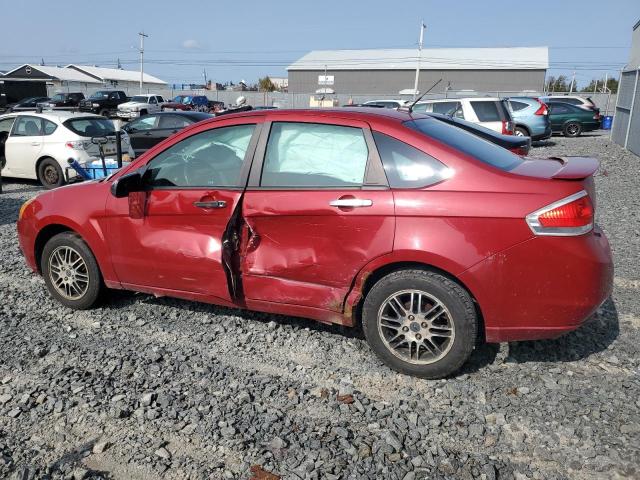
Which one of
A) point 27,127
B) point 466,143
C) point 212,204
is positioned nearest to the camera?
point 466,143

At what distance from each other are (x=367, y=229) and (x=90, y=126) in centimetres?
932

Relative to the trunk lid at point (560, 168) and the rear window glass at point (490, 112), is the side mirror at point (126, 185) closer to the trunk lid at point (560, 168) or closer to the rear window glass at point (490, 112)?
the trunk lid at point (560, 168)

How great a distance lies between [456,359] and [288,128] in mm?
1930

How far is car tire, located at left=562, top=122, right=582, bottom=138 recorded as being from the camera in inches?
895

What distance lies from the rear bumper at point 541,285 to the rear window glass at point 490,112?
11.6 m

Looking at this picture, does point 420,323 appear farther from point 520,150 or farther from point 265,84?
point 265,84

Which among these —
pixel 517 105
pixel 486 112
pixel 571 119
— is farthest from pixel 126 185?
pixel 571 119

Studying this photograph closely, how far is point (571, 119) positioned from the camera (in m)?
22.7

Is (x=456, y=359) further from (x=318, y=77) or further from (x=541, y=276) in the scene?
(x=318, y=77)

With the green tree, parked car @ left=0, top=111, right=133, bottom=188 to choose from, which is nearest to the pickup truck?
parked car @ left=0, top=111, right=133, bottom=188

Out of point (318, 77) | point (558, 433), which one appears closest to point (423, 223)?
point (558, 433)

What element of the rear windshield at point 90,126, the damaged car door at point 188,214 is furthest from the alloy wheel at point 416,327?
the rear windshield at point 90,126

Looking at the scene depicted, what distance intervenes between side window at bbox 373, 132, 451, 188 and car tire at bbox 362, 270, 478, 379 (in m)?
0.56

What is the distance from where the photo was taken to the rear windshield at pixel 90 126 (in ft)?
35.0
